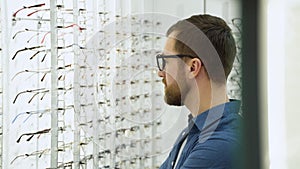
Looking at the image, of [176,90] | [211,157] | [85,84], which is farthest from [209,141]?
[85,84]

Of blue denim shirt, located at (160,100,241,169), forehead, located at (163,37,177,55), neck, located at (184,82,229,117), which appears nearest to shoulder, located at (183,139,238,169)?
blue denim shirt, located at (160,100,241,169)

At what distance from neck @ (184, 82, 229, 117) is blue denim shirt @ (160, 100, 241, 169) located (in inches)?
0.5

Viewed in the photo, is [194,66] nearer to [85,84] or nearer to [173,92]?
[173,92]

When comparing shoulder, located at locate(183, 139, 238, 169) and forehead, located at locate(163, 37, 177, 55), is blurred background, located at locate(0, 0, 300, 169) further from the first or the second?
shoulder, located at locate(183, 139, 238, 169)

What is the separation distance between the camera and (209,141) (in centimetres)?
91

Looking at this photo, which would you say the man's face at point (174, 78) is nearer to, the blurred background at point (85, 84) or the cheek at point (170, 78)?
the cheek at point (170, 78)

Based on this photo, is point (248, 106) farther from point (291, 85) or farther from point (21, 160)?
point (21, 160)

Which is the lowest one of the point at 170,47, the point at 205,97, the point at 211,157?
the point at 211,157

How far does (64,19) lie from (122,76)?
601 millimetres

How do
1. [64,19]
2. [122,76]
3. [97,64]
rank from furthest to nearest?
[122,76], [97,64], [64,19]

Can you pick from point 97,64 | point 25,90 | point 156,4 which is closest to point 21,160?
point 25,90

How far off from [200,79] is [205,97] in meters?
0.04

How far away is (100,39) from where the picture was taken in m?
2.22

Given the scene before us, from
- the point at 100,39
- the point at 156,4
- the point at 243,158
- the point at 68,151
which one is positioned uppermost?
the point at 156,4
